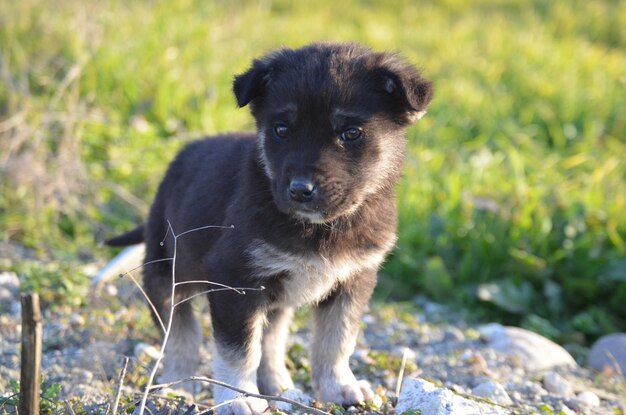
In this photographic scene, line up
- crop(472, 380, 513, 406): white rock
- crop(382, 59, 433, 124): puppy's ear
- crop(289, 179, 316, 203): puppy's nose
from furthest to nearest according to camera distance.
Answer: crop(472, 380, 513, 406): white rock < crop(382, 59, 433, 124): puppy's ear < crop(289, 179, 316, 203): puppy's nose

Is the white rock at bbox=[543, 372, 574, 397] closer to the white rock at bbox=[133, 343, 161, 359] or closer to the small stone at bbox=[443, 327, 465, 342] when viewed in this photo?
the small stone at bbox=[443, 327, 465, 342]

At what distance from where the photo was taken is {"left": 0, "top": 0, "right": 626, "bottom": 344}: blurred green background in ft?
21.1

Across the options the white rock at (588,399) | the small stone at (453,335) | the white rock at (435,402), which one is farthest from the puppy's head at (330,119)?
the small stone at (453,335)

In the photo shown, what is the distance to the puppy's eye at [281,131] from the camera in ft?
11.9

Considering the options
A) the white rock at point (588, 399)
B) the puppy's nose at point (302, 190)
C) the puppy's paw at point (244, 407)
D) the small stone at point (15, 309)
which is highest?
the puppy's nose at point (302, 190)

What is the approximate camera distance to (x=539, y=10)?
14.0 meters

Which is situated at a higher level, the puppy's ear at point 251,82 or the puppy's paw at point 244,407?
the puppy's ear at point 251,82

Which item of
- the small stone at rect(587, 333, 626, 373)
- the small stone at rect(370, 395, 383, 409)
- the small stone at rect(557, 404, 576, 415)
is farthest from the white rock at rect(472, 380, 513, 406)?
the small stone at rect(587, 333, 626, 373)

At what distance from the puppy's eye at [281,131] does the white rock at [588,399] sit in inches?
91.4

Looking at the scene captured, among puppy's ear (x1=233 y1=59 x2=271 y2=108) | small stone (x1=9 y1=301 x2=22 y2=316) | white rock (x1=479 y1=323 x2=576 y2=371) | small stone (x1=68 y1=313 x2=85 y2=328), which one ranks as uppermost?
puppy's ear (x1=233 y1=59 x2=271 y2=108)

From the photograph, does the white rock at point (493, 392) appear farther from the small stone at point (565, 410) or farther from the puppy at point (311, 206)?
the puppy at point (311, 206)

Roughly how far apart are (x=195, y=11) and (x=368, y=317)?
656 cm

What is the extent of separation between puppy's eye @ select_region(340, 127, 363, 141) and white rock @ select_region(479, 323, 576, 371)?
7.55 ft

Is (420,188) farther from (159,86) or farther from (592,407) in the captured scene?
(592,407)
